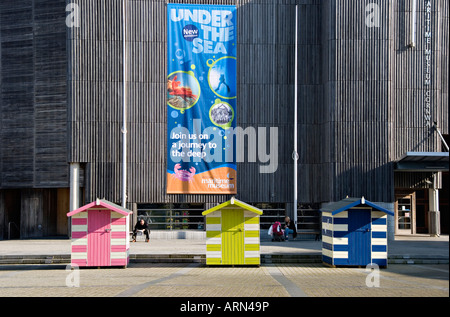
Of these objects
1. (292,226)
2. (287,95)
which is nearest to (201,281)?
(292,226)

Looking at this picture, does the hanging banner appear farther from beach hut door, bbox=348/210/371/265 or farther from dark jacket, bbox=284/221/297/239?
beach hut door, bbox=348/210/371/265

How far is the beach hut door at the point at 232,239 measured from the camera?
66.5 ft

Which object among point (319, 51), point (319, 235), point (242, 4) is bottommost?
point (319, 235)

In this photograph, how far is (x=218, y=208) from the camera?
797 inches

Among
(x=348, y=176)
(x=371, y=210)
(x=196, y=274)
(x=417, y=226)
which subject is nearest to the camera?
(x=196, y=274)

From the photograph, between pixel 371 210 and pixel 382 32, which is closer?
pixel 371 210

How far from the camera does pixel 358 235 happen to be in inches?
768

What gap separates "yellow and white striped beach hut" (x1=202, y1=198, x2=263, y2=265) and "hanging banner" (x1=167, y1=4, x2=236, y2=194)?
48.1 ft

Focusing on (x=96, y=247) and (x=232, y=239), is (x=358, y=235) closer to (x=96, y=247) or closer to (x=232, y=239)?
(x=232, y=239)

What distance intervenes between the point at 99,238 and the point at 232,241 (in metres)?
4.71

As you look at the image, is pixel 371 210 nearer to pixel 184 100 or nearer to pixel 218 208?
pixel 218 208
